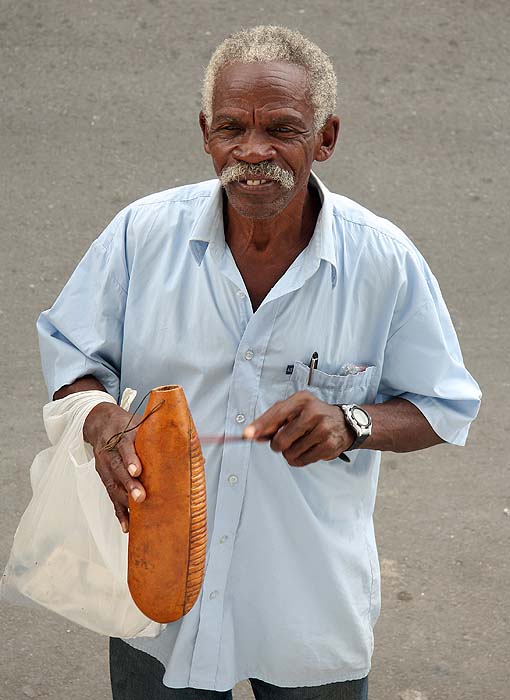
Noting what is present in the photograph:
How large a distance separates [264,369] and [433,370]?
36cm

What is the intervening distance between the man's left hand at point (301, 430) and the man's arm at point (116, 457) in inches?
8.9

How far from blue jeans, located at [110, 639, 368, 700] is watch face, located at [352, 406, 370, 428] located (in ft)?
2.04

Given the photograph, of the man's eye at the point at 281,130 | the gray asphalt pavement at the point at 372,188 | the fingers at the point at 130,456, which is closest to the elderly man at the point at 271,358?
the man's eye at the point at 281,130

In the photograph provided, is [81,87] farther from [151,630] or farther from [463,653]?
[151,630]

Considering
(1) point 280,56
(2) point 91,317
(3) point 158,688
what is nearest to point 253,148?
(1) point 280,56

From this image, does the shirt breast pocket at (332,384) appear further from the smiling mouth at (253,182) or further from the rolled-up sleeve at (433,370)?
the smiling mouth at (253,182)

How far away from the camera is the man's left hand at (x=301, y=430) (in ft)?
7.29

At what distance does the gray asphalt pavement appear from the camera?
3963mm

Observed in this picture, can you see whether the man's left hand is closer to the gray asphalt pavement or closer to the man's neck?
the man's neck

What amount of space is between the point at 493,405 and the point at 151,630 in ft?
9.18

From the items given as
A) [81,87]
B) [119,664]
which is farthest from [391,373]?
[81,87]

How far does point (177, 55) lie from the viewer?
6.19 meters

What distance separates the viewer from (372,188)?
227 inches

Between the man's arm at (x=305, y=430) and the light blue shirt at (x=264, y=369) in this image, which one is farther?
the light blue shirt at (x=264, y=369)
